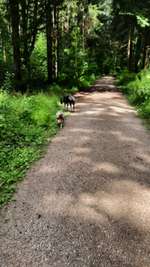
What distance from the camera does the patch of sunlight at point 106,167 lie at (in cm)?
889

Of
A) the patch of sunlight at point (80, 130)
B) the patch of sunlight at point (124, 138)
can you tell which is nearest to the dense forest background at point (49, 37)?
the patch of sunlight at point (80, 130)

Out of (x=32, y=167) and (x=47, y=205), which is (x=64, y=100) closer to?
(x=32, y=167)

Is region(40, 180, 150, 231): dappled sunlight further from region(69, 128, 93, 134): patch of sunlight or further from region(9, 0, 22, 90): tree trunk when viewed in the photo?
region(9, 0, 22, 90): tree trunk

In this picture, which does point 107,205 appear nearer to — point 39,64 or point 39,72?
point 39,72

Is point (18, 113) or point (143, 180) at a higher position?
point (18, 113)

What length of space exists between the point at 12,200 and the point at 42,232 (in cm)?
145

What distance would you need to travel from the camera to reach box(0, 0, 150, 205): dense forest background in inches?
421

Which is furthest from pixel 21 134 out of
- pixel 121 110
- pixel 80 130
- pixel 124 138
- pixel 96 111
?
pixel 121 110

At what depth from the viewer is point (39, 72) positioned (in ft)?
92.2

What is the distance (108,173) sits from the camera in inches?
343

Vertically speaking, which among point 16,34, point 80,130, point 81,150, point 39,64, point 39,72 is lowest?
point 81,150

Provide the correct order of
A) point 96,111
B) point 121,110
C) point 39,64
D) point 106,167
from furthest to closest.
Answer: point 39,64
point 121,110
point 96,111
point 106,167

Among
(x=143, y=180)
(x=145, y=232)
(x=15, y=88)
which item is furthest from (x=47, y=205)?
(x=15, y=88)

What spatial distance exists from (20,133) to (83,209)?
17.0 ft
